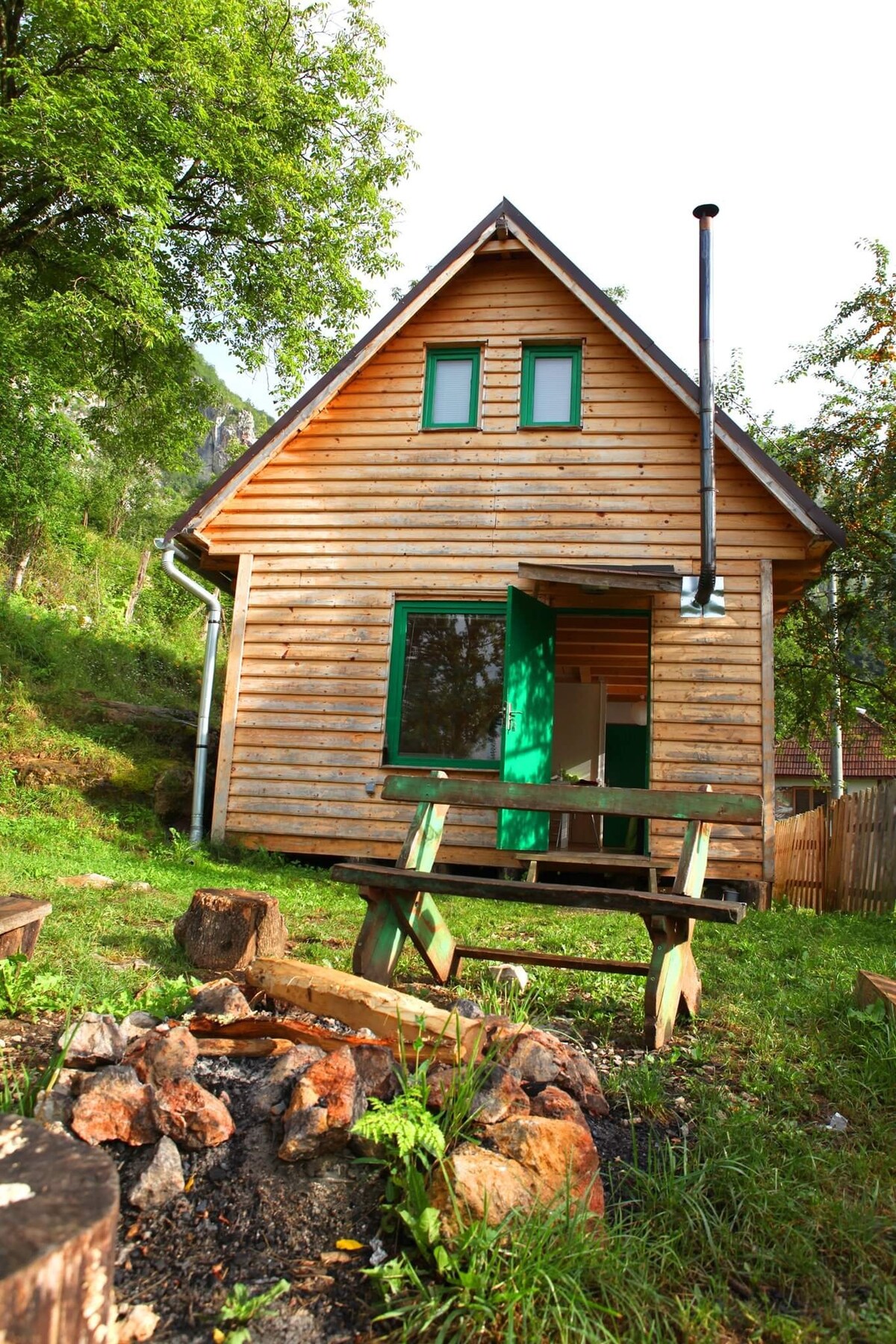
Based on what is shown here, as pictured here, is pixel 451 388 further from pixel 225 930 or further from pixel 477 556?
pixel 225 930

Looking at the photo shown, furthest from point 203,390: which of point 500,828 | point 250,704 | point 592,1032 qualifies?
point 592,1032

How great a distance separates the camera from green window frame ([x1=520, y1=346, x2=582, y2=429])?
10.5 meters

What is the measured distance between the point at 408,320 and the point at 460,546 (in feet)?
8.55

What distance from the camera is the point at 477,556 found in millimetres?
10305

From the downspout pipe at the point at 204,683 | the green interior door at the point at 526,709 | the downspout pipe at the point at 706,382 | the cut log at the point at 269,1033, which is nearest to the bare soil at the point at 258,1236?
the cut log at the point at 269,1033

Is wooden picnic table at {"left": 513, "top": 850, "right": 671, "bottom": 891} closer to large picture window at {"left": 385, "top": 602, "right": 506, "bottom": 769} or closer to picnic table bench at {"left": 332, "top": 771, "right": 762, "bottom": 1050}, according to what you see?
large picture window at {"left": 385, "top": 602, "right": 506, "bottom": 769}

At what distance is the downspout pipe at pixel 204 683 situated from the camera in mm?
10531

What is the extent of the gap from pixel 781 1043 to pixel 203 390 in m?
16.6

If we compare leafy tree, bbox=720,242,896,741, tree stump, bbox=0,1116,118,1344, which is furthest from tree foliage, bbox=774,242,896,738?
tree stump, bbox=0,1116,118,1344

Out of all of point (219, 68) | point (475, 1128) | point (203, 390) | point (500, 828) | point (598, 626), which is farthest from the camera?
point (203, 390)

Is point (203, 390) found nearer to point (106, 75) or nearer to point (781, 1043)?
point (106, 75)

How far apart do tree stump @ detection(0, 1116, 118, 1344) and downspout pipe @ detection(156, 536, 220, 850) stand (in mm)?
8467

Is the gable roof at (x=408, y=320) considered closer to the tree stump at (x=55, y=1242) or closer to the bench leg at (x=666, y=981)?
the bench leg at (x=666, y=981)

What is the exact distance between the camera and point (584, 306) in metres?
10.4
